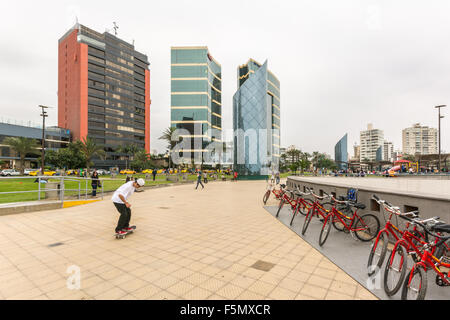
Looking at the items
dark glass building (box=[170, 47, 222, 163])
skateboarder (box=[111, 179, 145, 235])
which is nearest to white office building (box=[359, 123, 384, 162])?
dark glass building (box=[170, 47, 222, 163])

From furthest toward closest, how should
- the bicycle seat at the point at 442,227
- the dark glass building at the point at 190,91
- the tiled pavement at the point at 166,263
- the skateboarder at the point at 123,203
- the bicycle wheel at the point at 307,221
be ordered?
1. the dark glass building at the point at 190,91
2. the bicycle wheel at the point at 307,221
3. the skateboarder at the point at 123,203
4. the tiled pavement at the point at 166,263
5. the bicycle seat at the point at 442,227

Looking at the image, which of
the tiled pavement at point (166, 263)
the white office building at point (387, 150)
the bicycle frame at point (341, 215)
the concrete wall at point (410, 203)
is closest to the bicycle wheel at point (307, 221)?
the tiled pavement at point (166, 263)

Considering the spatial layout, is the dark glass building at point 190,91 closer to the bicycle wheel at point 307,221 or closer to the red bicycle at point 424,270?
the bicycle wheel at point 307,221

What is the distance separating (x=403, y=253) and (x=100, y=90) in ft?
335

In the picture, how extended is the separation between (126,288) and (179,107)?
9036 cm

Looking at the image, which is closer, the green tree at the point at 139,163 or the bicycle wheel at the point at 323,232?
the bicycle wheel at the point at 323,232

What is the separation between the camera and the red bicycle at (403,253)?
111 inches

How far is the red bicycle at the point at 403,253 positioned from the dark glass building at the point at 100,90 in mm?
92327

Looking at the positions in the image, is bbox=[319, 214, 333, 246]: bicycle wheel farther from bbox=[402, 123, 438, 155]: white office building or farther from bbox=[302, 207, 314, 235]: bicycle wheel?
bbox=[402, 123, 438, 155]: white office building

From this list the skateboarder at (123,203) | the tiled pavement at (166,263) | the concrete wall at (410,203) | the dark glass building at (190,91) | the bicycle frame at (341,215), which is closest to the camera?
the tiled pavement at (166,263)
